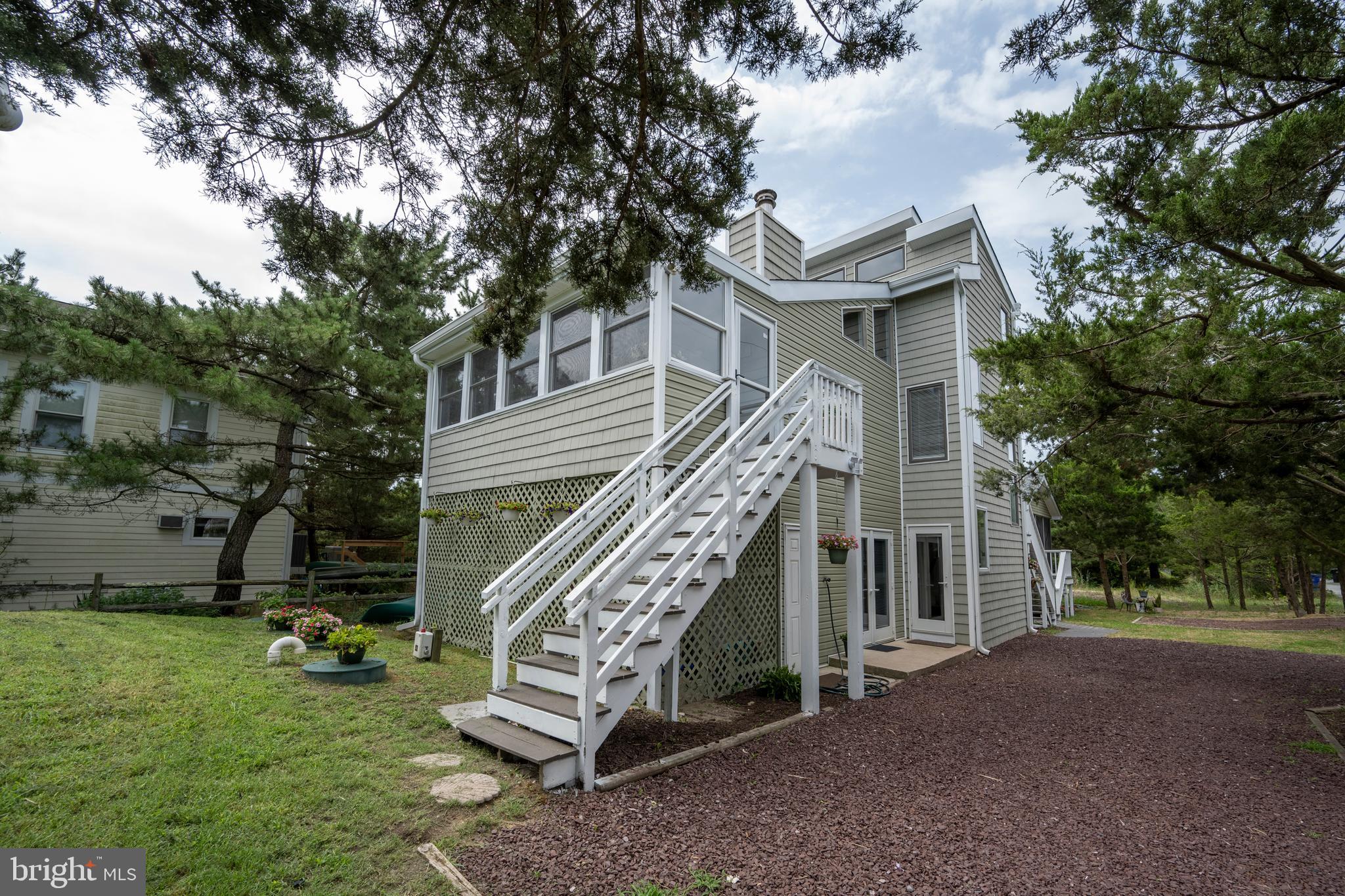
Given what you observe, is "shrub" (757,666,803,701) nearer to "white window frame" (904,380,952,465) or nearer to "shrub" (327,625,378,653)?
"shrub" (327,625,378,653)

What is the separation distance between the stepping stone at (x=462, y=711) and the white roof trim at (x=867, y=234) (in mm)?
11006

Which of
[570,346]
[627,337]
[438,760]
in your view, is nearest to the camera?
[438,760]

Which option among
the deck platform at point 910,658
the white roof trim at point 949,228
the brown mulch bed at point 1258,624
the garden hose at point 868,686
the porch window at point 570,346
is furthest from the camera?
the brown mulch bed at point 1258,624

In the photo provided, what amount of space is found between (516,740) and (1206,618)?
21976 mm

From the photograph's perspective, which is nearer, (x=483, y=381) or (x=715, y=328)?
(x=715, y=328)

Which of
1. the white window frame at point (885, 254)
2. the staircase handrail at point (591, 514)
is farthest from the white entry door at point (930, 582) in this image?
the staircase handrail at point (591, 514)

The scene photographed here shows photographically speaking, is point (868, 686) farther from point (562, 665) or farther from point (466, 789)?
point (466, 789)

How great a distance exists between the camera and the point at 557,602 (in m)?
7.43

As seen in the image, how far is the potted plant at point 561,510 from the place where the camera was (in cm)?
720

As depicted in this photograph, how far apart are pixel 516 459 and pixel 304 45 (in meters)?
5.73

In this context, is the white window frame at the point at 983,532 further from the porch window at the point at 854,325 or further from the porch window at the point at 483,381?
the porch window at the point at 483,381

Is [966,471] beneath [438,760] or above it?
above

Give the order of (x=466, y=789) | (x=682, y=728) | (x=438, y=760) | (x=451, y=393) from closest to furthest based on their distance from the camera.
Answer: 1. (x=466, y=789)
2. (x=438, y=760)
3. (x=682, y=728)
4. (x=451, y=393)

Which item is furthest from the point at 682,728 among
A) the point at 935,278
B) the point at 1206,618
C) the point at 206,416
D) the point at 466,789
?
the point at 1206,618
